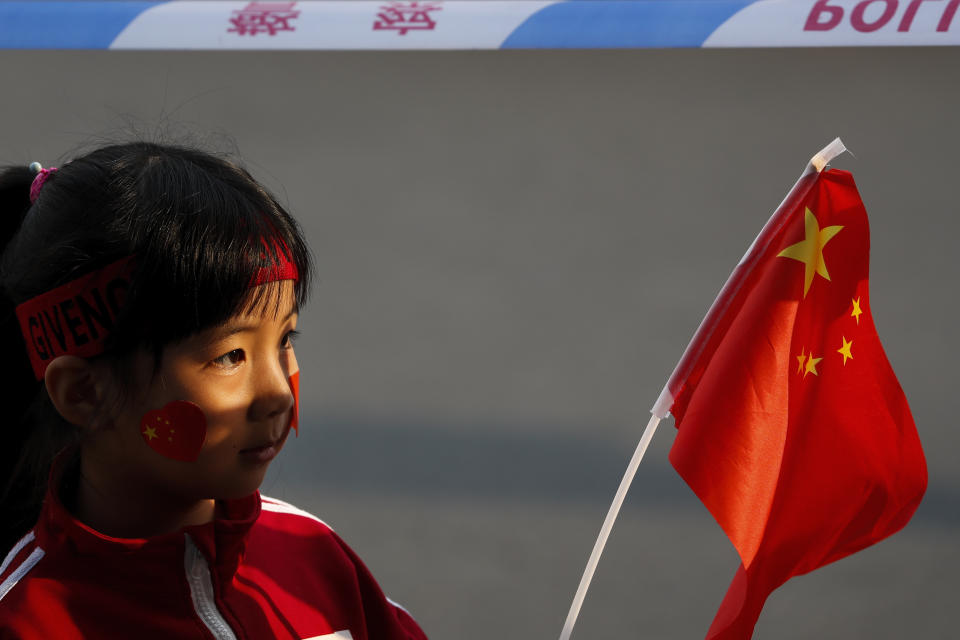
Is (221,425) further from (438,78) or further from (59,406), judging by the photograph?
(438,78)

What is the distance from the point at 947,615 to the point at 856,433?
1.05 meters

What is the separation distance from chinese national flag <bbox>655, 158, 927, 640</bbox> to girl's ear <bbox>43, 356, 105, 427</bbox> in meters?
0.52

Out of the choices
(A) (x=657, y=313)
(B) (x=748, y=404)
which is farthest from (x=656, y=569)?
(B) (x=748, y=404)

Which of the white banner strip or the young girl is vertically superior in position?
the white banner strip

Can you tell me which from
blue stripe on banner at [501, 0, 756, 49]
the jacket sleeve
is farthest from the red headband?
blue stripe on banner at [501, 0, 756, 49]

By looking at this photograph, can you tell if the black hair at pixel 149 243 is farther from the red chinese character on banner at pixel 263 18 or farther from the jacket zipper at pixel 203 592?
the red chinese character on banner at pixel 263 18

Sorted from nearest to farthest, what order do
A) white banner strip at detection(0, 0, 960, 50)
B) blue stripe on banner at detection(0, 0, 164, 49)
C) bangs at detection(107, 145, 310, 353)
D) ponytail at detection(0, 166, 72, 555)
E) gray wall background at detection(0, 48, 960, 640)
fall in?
1. bangs at detection(107, 145, 310, 353)
2. ponytail at detection(0, 166, 72, 555)
3. white banner strip at detection(0, 0, 960, 50)
4. gray wall background at detection(0, 48, 960, 640)
5. blue stripe on banner at detection(0, 0, 164, 49)

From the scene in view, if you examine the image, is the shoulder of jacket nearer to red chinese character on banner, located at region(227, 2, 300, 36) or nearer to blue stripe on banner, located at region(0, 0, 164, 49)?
red chinese character on banner, located at region(227, 2, 300, 36)

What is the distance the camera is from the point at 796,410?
1.02m

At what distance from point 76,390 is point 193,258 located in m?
0.15

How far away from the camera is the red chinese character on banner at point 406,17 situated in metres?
1.98

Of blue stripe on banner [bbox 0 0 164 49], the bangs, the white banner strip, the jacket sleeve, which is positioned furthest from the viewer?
blue stripe on banner [bbox 0 0 164 49]

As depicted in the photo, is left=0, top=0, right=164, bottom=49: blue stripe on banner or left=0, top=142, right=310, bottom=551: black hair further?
left=0, top=0, right=164, bottom=49: blue stripe on banner

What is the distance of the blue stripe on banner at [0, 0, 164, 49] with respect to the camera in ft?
6.77
